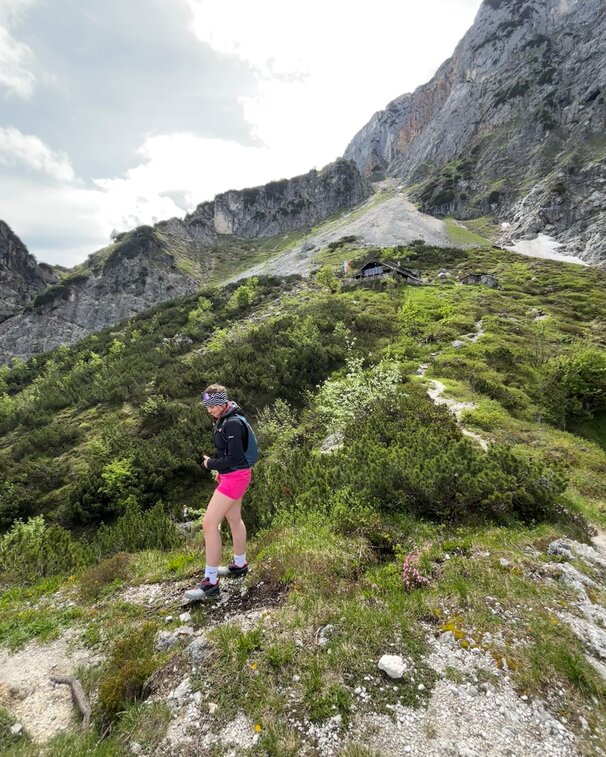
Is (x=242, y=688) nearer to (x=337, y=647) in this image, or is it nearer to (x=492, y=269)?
(x=337, y=647)

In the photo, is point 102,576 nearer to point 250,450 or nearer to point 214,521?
point 214,521

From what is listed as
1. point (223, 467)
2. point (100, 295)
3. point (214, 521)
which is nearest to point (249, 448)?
point (223, 467)

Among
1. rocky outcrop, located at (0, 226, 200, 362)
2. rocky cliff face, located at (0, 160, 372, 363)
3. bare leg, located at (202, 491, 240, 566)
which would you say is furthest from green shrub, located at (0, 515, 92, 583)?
rocky outcrop, located at (0, 226, 200, 362)

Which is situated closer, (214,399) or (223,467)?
(223,467)

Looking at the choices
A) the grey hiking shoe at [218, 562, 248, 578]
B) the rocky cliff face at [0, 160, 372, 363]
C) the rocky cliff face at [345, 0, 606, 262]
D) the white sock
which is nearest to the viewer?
the white sock

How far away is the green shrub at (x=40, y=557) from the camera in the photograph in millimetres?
8352

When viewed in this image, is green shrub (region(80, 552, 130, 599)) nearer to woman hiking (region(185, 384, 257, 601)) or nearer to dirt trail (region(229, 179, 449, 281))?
woman hiking (region(185, 384, 257, 601))

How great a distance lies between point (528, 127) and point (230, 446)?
16429 centimetres

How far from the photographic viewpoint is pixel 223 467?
5621 millimetres

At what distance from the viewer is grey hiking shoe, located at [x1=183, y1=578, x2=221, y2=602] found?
576 cm

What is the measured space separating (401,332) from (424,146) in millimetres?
194487

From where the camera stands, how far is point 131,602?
6.42m

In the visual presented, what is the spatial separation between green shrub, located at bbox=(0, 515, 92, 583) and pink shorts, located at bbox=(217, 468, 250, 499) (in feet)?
17.3

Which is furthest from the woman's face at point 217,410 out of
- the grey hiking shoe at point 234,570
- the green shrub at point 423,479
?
the green shrub at point 423,479
